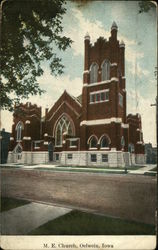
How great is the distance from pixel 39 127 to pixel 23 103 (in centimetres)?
71

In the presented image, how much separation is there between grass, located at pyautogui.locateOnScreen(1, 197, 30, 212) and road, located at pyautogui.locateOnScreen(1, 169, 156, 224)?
0.28 ft

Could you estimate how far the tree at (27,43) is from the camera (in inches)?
140

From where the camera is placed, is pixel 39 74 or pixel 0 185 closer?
pixel 0 185

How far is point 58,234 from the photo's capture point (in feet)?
8.82

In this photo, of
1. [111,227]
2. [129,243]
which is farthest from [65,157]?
[129,243]

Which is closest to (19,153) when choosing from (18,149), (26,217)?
(18,149)

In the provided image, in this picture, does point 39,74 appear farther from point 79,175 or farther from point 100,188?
point 100,188

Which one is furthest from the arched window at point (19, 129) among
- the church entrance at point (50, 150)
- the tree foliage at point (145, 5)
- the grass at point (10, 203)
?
the tree foliage at point (145, 5)

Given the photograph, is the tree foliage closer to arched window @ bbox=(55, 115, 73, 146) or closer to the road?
arched window @ bbox=(55, 115, 73, 146)

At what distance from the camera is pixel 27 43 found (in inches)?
154

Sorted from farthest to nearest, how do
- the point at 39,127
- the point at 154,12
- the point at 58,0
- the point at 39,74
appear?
the point at 39,127 → the point at 39,74 → the point at 58,0 → the point at 154,12

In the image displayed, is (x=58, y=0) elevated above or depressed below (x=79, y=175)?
above

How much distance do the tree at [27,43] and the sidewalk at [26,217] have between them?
67.5 inches

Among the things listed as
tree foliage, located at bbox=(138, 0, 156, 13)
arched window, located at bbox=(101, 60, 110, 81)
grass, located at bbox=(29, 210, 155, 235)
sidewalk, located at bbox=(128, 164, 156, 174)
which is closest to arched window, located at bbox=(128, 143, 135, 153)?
sidewalk, located at bbox=(128, 164, 156, 174)
